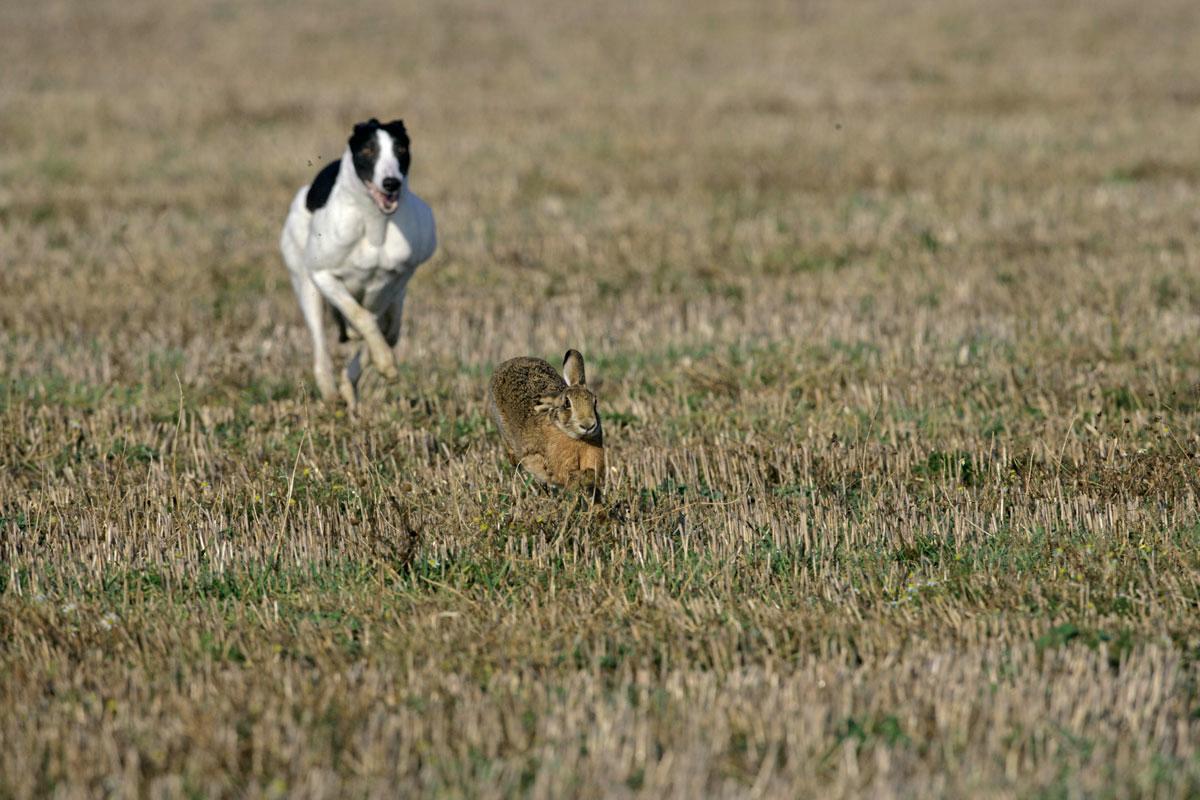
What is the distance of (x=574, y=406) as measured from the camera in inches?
242

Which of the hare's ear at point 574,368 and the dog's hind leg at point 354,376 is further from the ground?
the hare's ear at point 574,368

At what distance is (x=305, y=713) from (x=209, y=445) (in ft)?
13.2

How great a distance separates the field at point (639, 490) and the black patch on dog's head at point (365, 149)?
1.47 metres

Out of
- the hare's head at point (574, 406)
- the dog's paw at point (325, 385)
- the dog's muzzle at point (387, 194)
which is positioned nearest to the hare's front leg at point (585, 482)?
the hare's head at point (574, 406)

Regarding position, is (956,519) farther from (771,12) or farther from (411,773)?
(771,12)

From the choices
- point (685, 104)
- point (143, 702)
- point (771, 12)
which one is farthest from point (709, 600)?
point (771, 12)

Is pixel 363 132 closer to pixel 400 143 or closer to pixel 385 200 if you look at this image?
pixel 400 143

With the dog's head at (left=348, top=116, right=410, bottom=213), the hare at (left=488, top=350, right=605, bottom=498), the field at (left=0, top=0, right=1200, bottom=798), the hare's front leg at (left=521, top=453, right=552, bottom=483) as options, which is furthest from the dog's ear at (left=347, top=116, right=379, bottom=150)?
the hare's front leg at (left=521, top=453, right=552, bottom=483)

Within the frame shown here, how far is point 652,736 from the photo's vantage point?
4.25m

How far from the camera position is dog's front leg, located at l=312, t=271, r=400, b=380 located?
8766 millimetres

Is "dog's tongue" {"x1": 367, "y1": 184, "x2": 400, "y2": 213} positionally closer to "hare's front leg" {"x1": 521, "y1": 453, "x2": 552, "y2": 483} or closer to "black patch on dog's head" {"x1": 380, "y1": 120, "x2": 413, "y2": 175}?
"black patch on dog's head" {"x1": 380, "y1": 120, "x2": 413, "y2": 175}

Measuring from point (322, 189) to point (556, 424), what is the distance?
372 centimetres

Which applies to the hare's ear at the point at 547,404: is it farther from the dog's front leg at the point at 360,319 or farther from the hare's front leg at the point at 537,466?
the dog's front leg at the point at 360,319

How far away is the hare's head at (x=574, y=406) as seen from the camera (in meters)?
6.14
